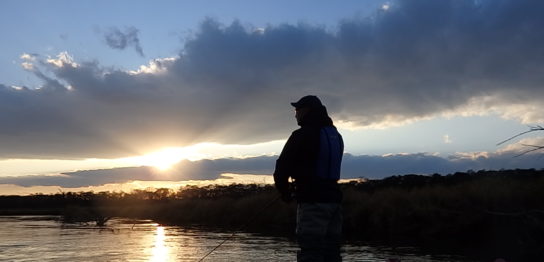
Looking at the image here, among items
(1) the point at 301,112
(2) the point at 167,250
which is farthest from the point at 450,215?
(1) the point at 301,112

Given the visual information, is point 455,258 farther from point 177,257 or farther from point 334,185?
point 334,185

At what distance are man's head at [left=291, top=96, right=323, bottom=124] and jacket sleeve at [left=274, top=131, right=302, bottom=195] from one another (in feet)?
0.94

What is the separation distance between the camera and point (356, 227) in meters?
24.0

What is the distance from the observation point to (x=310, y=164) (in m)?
4.76

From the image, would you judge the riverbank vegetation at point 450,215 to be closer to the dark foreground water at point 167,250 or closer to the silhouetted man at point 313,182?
the dark foreground water at point 167,250

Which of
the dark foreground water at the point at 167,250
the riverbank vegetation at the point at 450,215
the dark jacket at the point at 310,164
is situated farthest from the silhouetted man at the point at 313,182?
the dark foreground water at the point at 167,250

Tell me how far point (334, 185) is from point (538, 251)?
36.3 ft

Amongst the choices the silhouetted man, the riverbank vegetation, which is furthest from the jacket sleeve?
the riverbank vegetation

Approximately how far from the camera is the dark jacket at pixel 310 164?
4.72 meters

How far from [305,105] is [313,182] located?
71 centimetres

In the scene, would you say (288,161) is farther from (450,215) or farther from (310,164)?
(450,215)

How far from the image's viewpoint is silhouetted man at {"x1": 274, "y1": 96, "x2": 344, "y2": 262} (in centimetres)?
473

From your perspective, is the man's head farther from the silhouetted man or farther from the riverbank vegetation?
the riverbank vegetation

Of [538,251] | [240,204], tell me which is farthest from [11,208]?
[538,251]
